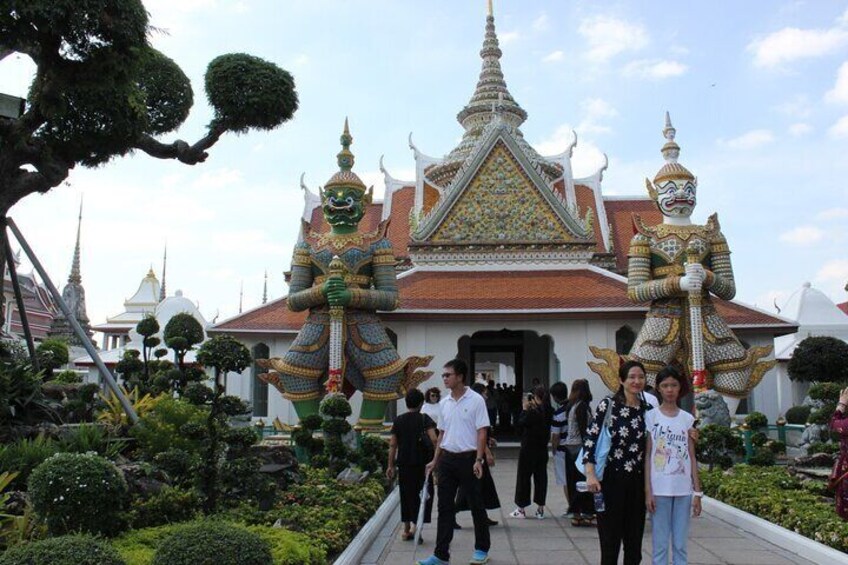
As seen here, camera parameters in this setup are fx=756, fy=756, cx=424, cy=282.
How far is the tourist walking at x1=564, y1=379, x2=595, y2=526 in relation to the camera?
695 centimetres

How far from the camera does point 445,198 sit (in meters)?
16.1

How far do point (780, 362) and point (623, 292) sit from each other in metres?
8.41

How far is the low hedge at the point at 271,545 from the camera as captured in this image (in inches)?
187

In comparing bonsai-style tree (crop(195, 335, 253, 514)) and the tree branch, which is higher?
the tree branch

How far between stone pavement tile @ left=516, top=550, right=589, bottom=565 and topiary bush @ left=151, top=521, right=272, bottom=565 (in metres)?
2.37

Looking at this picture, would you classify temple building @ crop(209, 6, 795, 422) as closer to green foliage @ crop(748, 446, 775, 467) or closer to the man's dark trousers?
green foliage @ crop(748, 446, 775, 467)

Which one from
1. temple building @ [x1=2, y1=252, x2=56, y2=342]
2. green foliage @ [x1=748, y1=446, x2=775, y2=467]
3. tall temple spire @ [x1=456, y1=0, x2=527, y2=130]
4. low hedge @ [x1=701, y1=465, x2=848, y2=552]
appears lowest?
low hedge @ [x1=701, y1=465, x2=848, y2=552]

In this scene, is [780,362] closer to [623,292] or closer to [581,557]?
[623,292]

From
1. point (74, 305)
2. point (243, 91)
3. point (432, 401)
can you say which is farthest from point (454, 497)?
point (74, 305)

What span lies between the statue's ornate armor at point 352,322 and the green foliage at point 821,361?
8656 mm

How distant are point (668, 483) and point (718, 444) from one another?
5.47m

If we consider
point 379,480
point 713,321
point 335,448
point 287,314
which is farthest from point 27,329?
point 713,321

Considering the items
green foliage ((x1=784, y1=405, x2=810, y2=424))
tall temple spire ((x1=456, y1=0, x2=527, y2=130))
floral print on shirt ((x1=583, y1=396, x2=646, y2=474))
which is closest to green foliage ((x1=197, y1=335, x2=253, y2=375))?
floral print on shirt ((x1=583, y1=396, x2=646, y2=474))

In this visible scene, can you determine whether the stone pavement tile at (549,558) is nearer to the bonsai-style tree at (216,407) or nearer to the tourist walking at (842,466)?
the tourist walking at (842,466)
